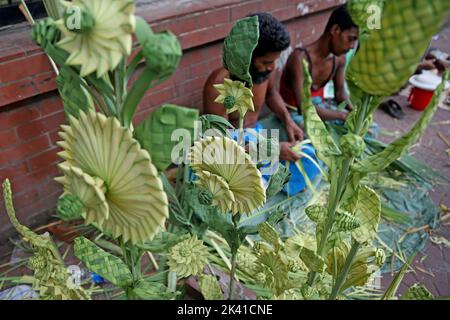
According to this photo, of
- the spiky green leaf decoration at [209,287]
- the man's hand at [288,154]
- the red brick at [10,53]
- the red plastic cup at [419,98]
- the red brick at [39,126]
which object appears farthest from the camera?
the red plastic cup at [419,98]

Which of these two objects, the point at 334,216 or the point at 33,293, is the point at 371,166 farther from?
the point at 33,293

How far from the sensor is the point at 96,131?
15.5 inches

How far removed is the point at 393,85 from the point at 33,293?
1248mm

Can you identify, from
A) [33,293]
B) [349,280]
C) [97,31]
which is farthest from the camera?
[33,293]

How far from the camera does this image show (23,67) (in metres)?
1.29

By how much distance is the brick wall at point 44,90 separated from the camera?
1307 mm

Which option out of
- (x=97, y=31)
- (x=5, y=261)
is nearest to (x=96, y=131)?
(x=97, y=31)

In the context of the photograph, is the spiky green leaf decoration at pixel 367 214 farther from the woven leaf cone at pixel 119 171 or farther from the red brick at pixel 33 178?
the red brick at pixel 33 178

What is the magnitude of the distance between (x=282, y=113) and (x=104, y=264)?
150 cm

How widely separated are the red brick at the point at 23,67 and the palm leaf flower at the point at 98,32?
1.07 meters

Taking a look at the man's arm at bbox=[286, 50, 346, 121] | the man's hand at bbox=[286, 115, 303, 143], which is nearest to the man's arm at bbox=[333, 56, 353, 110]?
the man's arm at bbox=[286, 50, 346, 121]

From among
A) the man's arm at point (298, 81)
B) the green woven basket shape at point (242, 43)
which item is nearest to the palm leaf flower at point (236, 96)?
the green woven basket shape at point (242, 43)

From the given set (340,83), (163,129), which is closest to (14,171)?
(163,129)

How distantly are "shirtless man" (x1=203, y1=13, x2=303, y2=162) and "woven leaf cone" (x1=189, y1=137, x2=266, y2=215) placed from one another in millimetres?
602
